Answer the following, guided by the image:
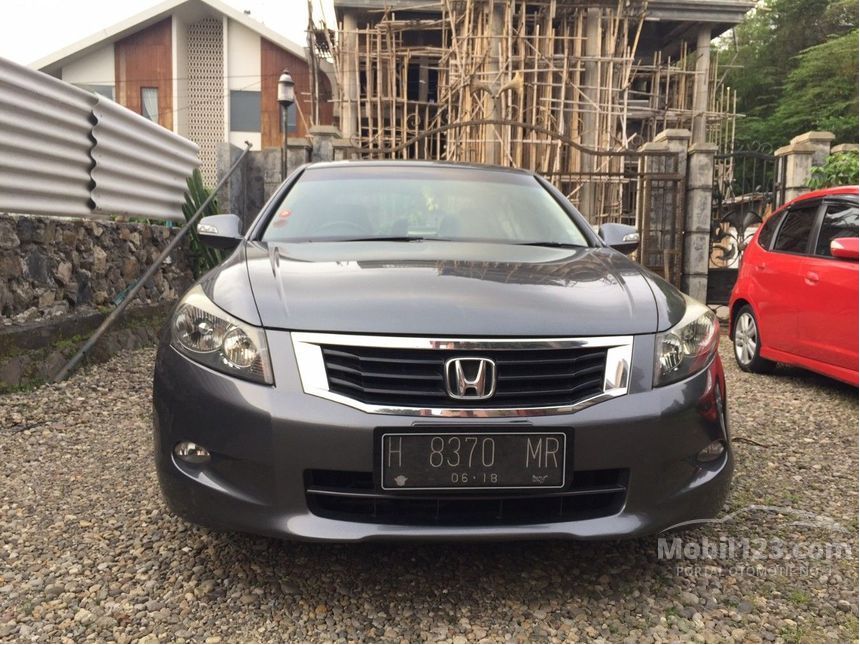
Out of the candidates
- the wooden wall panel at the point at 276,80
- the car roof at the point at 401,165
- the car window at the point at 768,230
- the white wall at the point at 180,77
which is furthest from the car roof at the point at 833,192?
the white wall at the point at 180,77

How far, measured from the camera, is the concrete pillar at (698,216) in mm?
8500

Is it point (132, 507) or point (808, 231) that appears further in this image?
point (808, 231)

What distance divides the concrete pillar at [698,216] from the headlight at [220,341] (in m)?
7.49

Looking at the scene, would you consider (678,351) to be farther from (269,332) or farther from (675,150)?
(675,150)

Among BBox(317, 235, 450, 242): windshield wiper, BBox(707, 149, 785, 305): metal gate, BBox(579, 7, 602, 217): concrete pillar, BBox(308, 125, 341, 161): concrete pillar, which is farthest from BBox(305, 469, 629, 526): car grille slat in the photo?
BBox(579, 7, 602, 217): concrete pillar

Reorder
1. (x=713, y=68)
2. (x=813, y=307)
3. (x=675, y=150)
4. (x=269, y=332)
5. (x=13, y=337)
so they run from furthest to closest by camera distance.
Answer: (x=713, y=68), (x=675, y=150), (x=813, y=307), (x=13, y=337), (x=269, y=332)

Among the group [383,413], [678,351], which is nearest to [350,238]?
[383,413]

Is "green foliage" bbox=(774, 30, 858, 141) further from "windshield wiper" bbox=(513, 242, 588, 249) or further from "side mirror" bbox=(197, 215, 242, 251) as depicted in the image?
"side mirror" bbox=(197, 215, 242, 251)

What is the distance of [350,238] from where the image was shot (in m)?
2.94

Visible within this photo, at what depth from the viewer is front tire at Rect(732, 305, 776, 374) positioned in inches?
223

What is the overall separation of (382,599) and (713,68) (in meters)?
19.5

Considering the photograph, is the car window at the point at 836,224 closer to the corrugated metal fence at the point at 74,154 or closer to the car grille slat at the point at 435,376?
the car grille slat at the point at 435,376

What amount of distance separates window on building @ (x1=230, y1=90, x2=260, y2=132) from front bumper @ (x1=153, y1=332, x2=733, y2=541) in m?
20.4

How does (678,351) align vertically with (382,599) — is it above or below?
above
